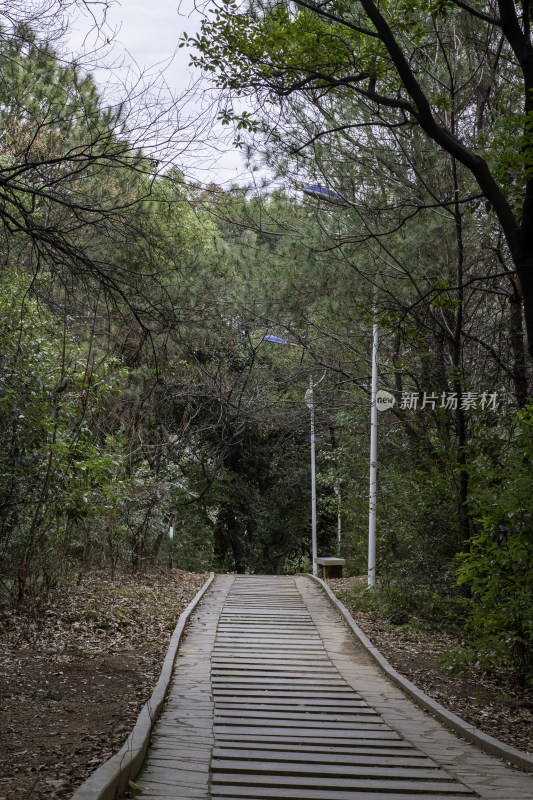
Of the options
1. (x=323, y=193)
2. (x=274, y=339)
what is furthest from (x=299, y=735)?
(x=274, y=339)

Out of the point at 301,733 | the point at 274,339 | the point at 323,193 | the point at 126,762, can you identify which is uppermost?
the point at 323,193

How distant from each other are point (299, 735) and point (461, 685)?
3.02m

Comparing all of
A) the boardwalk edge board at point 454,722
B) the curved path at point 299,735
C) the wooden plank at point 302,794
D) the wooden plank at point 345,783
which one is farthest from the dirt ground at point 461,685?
the wooden plank at point 302,794

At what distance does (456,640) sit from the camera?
1107 cm

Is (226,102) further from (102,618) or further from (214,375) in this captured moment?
(214,375)

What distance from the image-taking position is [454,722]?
22.0 ft

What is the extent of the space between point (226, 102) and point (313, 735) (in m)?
5.57

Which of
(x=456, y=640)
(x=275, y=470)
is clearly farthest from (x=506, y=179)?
(x=275, y=470)

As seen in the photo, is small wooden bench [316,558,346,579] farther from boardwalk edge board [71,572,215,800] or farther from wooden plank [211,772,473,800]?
wooden plank [211,772,473,800]

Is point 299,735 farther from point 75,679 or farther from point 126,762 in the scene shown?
point 75,679

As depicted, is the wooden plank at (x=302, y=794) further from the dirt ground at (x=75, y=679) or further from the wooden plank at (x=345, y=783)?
the dirt ground at (x=75, y=679)

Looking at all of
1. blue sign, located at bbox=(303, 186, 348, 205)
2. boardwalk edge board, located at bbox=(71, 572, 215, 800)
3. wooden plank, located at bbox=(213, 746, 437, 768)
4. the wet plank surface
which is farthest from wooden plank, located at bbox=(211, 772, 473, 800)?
blue sign, located at bbox=(303, 186, 348, 205)

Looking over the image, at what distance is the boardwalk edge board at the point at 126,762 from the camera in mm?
3855

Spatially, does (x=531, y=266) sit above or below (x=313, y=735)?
above
